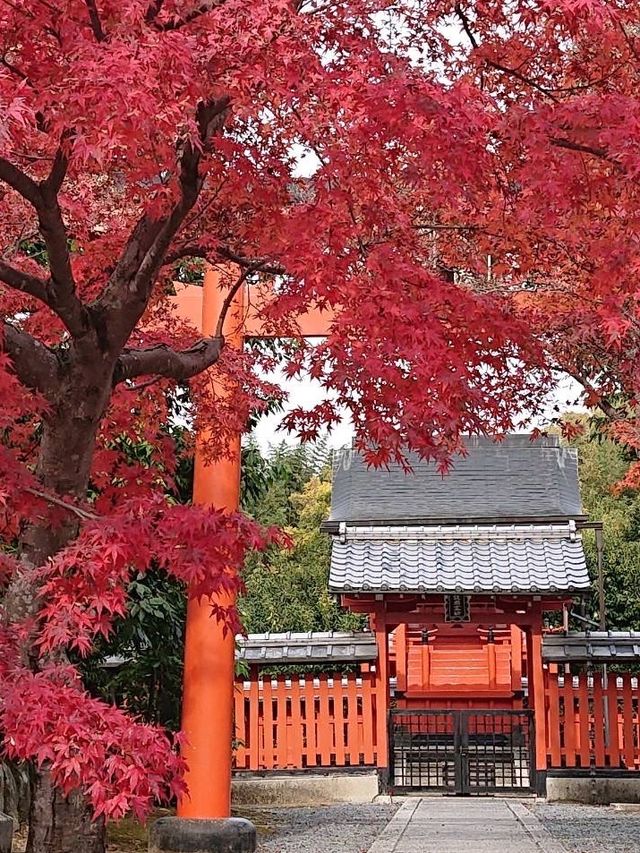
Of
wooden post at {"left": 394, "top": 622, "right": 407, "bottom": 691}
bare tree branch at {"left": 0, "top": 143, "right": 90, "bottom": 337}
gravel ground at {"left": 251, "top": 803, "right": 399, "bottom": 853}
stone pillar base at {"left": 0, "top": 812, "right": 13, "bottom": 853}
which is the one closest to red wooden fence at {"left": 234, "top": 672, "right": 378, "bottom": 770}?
gravel ground at {"left": 251, "top": 803, "right": 399, "bottom": 853}

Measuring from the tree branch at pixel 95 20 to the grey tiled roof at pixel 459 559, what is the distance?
7.81 meters

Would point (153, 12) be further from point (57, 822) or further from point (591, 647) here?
point (591, 647)

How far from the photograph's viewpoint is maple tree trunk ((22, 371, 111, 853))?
4.24 metres

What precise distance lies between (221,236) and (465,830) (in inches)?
187

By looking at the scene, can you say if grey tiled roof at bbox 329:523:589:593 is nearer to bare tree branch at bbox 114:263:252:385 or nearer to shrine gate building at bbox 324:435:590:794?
shrine gate building at bbox 324:435:590:794

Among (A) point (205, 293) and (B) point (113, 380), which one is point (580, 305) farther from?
(B) point (113, 380)

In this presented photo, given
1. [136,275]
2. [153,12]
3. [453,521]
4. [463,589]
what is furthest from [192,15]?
[453,521]

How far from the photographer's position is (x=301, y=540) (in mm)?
22766

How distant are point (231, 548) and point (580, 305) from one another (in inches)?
206

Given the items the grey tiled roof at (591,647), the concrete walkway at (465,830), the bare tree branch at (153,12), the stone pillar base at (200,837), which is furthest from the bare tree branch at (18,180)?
the grey tiled roof at (591,647)

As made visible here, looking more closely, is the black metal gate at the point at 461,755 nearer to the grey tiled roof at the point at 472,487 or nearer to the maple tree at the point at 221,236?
the grey tiled roof at the point at 472,487

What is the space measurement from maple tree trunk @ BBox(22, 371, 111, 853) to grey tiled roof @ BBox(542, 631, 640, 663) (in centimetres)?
749

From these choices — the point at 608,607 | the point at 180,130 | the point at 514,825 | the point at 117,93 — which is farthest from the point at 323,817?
the point at 608,607

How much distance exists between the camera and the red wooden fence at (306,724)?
34.3 ft
